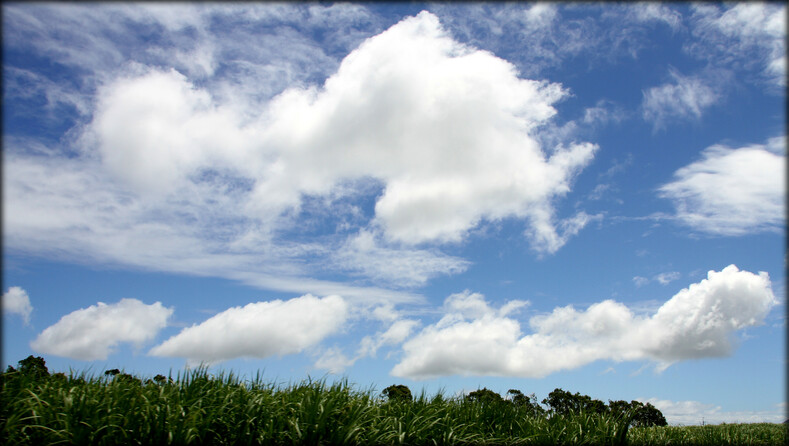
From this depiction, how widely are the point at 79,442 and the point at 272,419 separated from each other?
292cm

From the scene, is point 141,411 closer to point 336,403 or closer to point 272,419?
point 272,419

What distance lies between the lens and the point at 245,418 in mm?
8617

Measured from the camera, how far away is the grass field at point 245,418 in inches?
316

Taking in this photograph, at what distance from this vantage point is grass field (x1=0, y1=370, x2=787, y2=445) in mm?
8016

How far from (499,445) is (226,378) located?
19.8 feet

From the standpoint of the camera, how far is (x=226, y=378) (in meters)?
10.4

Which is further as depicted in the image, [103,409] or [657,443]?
[657,443]

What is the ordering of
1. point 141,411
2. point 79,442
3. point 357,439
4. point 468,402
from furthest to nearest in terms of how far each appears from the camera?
point 468,402 < point 357,439 < point 141,411 < point 79,442

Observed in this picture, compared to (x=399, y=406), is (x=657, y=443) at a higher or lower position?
lower

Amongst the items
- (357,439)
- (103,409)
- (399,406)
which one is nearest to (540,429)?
(399,406)

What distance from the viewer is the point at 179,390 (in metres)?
9.37

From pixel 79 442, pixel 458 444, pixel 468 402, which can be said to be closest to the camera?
pixel 79 442

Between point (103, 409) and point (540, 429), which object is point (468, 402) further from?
point (103, 409)

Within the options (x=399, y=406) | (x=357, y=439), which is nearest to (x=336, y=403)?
(x=357, y=439)
